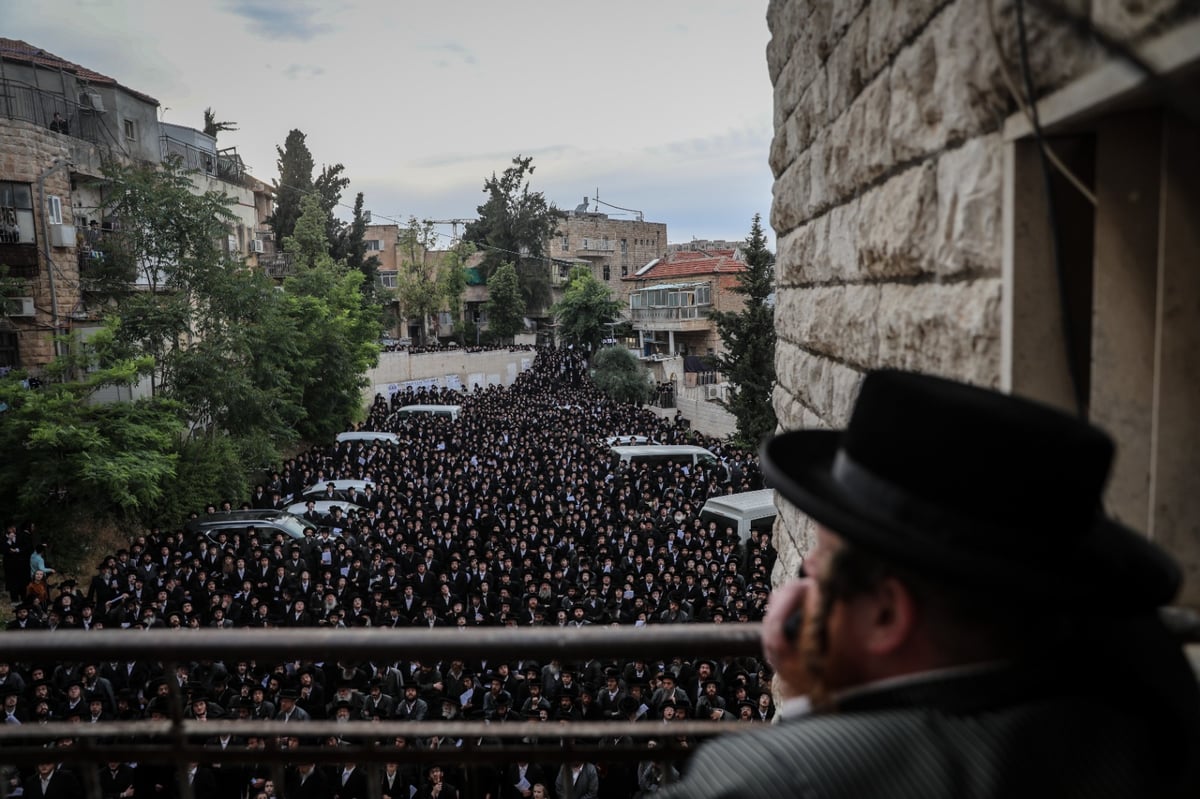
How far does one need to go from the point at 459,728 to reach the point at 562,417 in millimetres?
27619

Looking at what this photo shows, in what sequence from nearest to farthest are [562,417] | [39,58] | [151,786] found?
[151,786]
[39,58]
[562,417]

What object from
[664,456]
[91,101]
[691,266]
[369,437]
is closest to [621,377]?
[369,437]

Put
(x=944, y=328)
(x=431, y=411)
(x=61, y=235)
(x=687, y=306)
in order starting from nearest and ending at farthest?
(x=944, y=328), (x=61, y=235), (x=431, y=411), (x=687, y=306)

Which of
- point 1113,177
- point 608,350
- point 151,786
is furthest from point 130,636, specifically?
point 608,350

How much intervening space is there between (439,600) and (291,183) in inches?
1752

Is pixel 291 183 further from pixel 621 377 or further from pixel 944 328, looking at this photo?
pixel 944 328

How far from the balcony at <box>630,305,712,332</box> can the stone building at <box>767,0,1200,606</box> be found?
144ft

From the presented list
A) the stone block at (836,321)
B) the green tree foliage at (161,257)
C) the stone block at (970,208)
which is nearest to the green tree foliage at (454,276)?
the green tree foliage at (161,257)

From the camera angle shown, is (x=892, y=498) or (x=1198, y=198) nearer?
(x=892, y=498)

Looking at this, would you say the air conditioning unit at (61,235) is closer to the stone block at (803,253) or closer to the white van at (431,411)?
the white van at (431,411)

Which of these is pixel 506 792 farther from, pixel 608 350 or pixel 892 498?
pixel 608 350

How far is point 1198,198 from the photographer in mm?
1499

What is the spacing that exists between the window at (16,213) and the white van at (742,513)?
17.2 meters

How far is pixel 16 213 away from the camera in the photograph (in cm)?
1988
